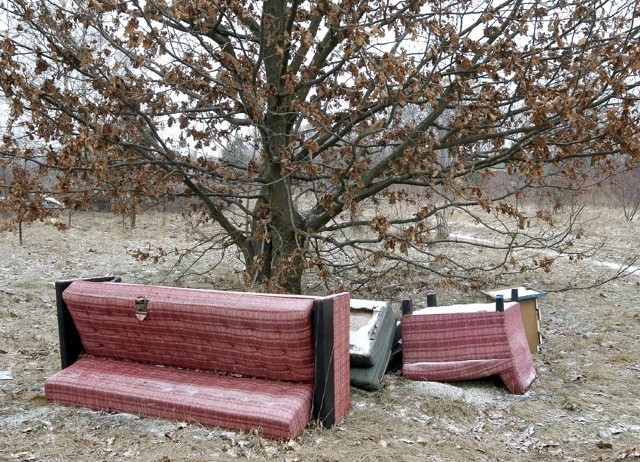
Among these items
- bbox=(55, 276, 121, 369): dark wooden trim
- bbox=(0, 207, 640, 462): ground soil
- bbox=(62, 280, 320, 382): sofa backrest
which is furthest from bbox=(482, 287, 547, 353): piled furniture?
bbox=(55, 276, 121, 369): dark wooden trim

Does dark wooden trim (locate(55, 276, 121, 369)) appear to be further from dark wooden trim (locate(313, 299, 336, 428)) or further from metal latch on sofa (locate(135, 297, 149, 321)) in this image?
dark wooden trim (locate(313, 299, 336, 428))

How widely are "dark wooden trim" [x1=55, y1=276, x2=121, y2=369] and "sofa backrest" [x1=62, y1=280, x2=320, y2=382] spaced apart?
0.18 ft

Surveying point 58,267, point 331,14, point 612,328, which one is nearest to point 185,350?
point 331,14

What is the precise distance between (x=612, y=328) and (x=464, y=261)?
4.43 metres

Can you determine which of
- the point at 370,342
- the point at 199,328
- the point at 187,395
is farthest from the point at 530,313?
the point at 187,395

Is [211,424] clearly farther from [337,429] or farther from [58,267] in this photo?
[58,267]

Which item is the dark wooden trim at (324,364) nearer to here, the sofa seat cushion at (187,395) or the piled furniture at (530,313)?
the sofa seat cushion at (187,395)

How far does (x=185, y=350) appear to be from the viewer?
4.38 metres

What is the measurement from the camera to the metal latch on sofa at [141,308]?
435cm

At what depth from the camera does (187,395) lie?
13.6 feet

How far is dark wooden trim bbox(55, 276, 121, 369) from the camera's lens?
4730mm

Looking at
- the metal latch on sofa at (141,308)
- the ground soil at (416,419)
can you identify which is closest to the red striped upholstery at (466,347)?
the ground soil at (416,419)

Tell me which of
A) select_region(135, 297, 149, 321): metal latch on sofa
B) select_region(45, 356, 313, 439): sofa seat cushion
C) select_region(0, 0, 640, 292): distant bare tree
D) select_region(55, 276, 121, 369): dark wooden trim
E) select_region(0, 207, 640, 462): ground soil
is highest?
select_region(0, 0, 640, 292): distant bare tree

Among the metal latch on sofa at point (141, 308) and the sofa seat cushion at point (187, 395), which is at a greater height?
the metal latch on sofa at point (141, 308)
